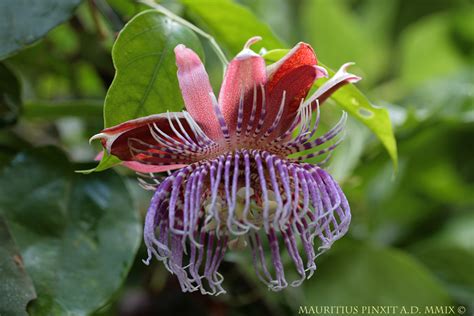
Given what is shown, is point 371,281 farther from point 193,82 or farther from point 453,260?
point 193,82

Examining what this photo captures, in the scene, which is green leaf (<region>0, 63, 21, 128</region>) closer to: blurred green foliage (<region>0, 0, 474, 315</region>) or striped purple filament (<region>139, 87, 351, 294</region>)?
blurred green foliage (<region>0, 0, 474, 315</region>)

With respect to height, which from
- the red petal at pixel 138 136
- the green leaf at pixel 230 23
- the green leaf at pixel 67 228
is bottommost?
the green leaf at pixel 67 228

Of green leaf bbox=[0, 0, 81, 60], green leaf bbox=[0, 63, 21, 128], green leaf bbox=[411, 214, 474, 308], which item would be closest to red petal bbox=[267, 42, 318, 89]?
green leaf bbox=[0, 0, 81, 60]

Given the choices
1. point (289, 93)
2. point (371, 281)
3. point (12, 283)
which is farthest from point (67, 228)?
point (371, 281)

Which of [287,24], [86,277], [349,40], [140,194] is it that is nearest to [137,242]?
[86,277]

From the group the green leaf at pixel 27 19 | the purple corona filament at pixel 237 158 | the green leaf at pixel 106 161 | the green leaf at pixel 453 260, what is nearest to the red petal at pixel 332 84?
the purple corona filament at pixel 237 158

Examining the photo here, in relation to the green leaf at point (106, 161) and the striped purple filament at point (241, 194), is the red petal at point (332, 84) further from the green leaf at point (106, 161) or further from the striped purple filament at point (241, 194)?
the green leaf at point (106, 161)
